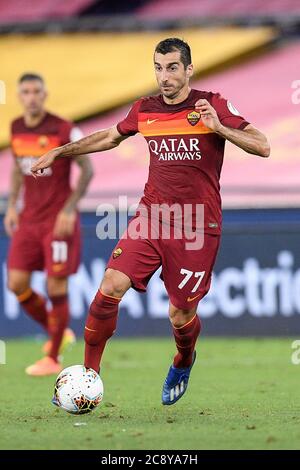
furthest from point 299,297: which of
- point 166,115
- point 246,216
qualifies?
point 166,115

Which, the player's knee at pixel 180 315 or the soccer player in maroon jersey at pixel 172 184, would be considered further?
the player's knee at pixel 180 315

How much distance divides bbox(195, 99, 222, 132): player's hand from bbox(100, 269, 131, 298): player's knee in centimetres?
102

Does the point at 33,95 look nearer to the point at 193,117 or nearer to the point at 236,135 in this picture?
the point at 193,117

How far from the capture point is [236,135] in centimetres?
672

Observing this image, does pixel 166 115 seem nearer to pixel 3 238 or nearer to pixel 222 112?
pixel 222 112

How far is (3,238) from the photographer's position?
1222 cm

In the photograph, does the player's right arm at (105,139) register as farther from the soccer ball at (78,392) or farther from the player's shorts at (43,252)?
the player's shorts at (43,252)

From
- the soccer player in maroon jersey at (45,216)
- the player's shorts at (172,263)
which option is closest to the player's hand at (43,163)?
the player's shorts at (172,263)

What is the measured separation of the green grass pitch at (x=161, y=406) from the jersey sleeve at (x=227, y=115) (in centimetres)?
171

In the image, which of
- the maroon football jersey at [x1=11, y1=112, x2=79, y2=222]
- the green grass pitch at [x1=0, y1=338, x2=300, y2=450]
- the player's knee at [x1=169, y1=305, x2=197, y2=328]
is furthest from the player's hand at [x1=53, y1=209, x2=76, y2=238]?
the player's knee at [x1=169, y1=305, x2=197, y2=328]

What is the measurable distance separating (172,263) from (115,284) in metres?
0.45

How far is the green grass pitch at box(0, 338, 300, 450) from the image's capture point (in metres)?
6.03

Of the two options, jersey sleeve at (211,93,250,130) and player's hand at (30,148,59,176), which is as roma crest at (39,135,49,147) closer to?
player's hand at (30,148,59,176)

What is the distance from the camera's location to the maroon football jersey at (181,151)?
7070 millimetres
